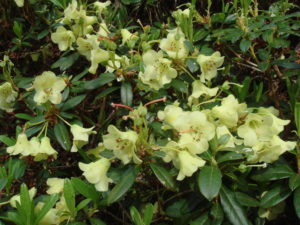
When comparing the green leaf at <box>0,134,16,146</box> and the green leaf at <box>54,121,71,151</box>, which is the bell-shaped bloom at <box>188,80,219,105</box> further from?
the green leaf at <box>0,134,16,146</box>

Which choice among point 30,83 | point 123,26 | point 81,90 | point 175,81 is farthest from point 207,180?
point 123,26

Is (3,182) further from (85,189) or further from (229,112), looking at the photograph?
(229,112)

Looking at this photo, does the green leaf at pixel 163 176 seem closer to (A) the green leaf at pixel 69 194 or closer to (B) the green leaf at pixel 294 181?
(A) the green leaf at pixel 69 194

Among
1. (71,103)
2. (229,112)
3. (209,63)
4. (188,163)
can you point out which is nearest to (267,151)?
(229,112)

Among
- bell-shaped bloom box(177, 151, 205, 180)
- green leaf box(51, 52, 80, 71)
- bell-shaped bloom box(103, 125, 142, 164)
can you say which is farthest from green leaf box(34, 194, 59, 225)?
green leaf box(51, 52, 80, 71)

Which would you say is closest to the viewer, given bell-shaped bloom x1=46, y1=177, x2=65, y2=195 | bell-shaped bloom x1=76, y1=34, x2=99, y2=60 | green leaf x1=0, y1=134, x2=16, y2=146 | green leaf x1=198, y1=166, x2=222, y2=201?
green leaf x1=198, y1=166, x2=222, y2=201

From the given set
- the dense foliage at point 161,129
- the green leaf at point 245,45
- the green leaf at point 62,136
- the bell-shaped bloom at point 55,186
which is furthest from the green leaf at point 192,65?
the bell-shaped bloom at point 55,186

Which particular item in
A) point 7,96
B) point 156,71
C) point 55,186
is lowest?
point 55,186
